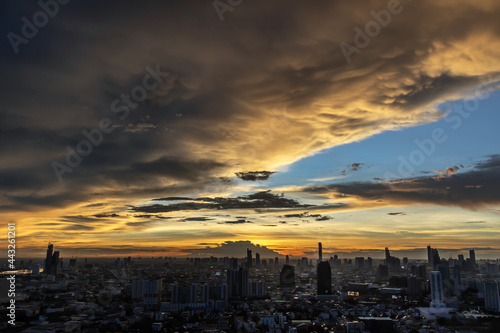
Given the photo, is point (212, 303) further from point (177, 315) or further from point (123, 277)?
point (123, 277)

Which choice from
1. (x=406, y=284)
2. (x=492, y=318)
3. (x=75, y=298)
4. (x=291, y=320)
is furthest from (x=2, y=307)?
(x=406, y=284)

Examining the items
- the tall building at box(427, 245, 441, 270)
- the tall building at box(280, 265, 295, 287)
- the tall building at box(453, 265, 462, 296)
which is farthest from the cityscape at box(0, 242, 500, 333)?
the tall building at box(427, 245, 441, 270)

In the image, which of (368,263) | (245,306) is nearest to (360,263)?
(368,263)

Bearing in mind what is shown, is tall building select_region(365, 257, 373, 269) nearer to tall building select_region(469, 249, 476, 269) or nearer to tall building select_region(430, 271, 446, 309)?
tall building select_region(469, 249, 476, 269)

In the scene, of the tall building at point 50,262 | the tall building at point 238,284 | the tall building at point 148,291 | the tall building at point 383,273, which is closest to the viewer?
the tall building at point 148,291

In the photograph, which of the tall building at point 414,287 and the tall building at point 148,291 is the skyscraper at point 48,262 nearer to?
the tall building at point 148,291

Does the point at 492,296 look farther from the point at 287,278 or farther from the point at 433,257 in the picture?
the point at 287,278

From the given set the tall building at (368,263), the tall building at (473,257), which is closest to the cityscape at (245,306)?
the tall building at (473,257)

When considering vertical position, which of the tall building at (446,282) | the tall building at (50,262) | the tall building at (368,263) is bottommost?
the tall building at (368,263)
